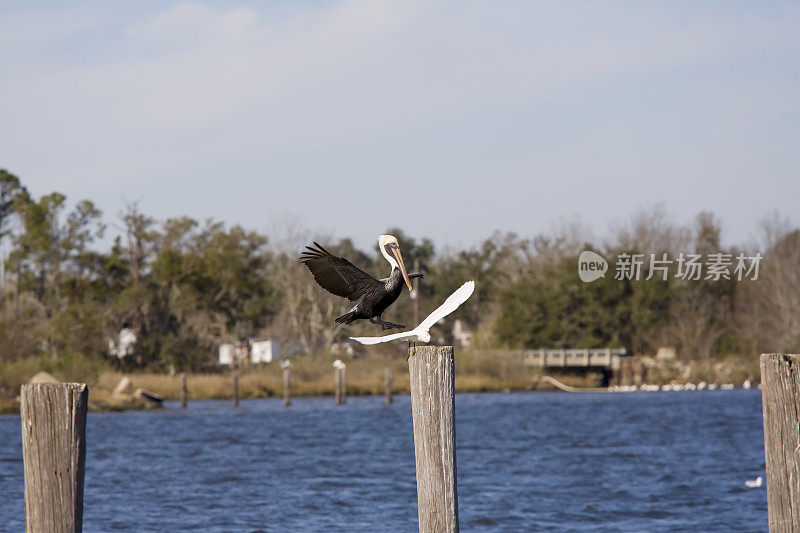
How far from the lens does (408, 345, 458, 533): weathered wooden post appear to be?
609cm

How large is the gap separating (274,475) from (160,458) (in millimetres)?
4362

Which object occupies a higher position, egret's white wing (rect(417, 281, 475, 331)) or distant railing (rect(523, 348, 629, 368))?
egret's white wing (rect(417, 281, 475, 331))

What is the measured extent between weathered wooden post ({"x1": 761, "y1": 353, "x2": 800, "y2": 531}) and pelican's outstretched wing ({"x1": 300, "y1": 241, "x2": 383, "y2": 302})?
244 centimetres

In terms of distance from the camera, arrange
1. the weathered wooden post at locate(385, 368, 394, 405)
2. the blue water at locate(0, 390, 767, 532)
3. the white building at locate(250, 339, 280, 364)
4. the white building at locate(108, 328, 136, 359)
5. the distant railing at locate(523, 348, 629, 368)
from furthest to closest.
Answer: the white building at locate(250, 339, 280, 364), the distant railing at locate(523, 348, 629, 368), the white building at locate(108, 328, 136, 359), the weathered wooden post at locate(385, 368, 394, 405), the blue water at locate(0, 390, 767, 532)

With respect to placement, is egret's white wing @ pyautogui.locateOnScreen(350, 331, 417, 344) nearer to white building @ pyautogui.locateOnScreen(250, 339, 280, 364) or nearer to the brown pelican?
the brown pelican

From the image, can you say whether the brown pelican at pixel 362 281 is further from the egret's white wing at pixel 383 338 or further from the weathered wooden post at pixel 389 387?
the weathered wooden post at pixel 389 387

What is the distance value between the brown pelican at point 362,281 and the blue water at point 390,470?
9.81m

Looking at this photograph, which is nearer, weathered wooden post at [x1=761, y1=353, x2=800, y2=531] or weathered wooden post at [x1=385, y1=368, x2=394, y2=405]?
weathered wooden post at [x1=761, y1=353, x2=800, y2=531]

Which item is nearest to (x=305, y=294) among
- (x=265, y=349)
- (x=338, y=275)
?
(x=265, y=349)

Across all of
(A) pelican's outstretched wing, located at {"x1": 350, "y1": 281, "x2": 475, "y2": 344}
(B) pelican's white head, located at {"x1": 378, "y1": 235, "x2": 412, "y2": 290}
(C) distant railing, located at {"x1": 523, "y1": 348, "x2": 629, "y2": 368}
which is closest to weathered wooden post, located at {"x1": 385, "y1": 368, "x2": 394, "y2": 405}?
(C) distant railing, located at {"x1": 523, "y1": 348, "x2": 629, "y2": 368}

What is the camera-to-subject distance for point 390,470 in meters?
24.0

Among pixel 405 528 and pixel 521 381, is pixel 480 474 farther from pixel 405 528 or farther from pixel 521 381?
pixel 521 381

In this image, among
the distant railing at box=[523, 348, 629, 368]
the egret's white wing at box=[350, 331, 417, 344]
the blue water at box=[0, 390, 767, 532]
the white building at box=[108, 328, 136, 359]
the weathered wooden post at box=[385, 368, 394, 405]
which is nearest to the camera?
the egret's white wing at box=[350, 331, 417, 344]

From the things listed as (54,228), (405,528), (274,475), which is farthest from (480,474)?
(54,228)
